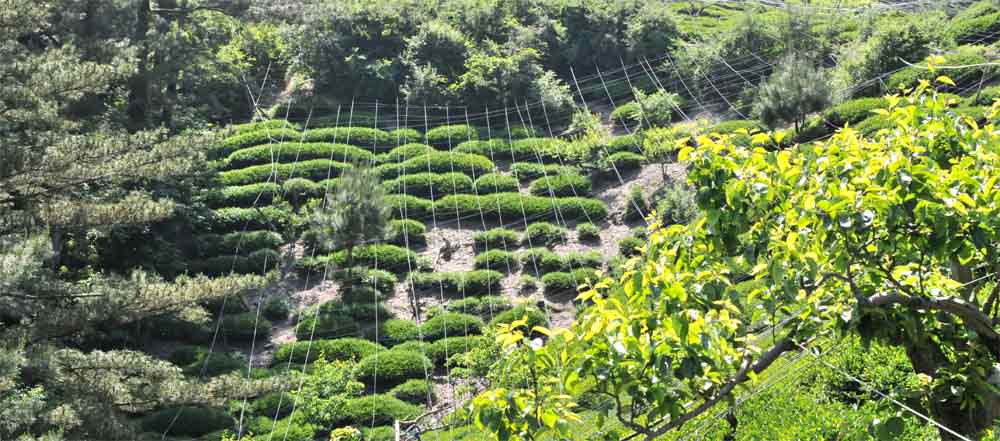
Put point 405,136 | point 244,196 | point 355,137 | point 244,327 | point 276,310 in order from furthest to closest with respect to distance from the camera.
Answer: point 405,136 → point 355,137 → point 244,196 → point 276,310 → point 244,327

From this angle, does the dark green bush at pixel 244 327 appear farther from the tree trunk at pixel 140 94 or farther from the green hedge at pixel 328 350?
the tree trunk at pixel 140 94

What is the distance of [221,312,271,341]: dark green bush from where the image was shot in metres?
23.9

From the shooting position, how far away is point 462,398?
2125cm

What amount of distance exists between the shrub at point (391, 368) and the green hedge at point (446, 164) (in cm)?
978

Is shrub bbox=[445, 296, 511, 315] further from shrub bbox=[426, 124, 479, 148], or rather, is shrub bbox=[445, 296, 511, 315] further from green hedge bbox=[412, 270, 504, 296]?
shrub bbox=[426, 124, 479, 148]

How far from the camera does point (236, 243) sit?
2727 cm

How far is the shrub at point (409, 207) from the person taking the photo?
94.6ft

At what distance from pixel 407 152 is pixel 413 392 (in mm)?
12262

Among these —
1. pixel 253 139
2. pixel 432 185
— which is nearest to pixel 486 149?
pixel 432 185

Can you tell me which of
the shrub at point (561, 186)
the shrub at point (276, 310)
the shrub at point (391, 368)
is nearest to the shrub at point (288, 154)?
the shrub at point (561, 186)

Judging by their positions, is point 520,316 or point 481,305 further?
point 481,305

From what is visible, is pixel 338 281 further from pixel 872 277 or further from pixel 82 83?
pixel 872 277

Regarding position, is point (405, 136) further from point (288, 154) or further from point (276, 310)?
point (276, 310)

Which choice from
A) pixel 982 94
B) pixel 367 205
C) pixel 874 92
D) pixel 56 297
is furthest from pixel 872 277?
pixel 874 92
